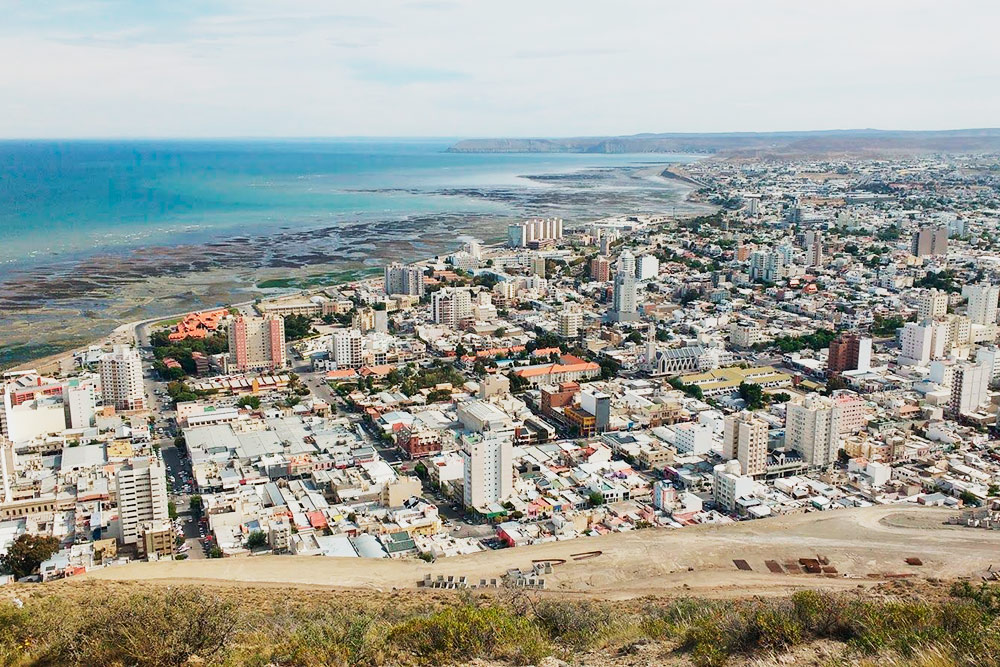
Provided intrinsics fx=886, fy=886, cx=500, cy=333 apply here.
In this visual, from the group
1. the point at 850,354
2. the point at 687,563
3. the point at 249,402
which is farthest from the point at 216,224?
the point at 687,563

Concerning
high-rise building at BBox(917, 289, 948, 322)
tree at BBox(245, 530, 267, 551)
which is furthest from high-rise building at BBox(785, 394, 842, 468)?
high-rise building at BBox(917, 289, 948, 322)

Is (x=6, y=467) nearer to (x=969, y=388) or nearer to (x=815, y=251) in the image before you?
(x=969, y=388)

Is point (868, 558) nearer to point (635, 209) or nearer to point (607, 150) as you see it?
point (635, 209)

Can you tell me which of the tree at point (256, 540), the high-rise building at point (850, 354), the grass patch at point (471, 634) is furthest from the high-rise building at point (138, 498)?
the high-rise building at point (850, 354)

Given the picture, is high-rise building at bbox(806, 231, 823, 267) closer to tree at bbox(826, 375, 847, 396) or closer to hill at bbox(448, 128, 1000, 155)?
tree at bbox(826, 375, 847, 396)

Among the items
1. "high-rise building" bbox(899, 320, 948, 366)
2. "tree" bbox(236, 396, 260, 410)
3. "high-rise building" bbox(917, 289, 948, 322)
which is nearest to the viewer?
"tree" bbox(236, 396, 260, 410)

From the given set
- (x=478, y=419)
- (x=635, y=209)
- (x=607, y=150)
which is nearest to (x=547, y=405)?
(x=478, y=419)
